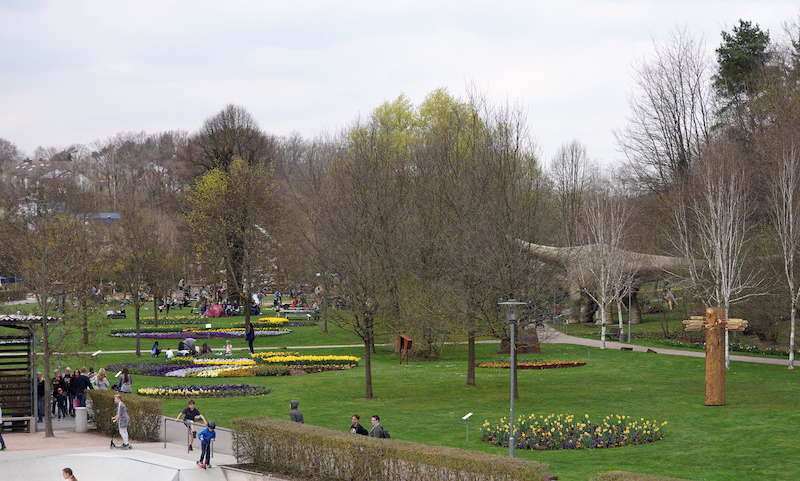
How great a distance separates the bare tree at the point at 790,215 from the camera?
3772 centimetres

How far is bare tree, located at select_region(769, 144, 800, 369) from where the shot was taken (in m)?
37.7

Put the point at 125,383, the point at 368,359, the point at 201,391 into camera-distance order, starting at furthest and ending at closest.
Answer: the point at 201,391, the point at 368,359, the point at 125,383

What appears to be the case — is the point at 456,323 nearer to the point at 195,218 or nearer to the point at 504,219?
the point at 504,219

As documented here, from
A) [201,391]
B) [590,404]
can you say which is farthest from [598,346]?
[201,391]

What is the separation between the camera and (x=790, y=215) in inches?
1485

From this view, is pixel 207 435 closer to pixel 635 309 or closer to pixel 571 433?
pixel 571 433

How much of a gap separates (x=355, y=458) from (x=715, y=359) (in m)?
14.4

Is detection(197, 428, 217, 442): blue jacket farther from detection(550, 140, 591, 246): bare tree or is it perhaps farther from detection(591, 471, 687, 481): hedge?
detection(550, 140, 591, 246): bare tree

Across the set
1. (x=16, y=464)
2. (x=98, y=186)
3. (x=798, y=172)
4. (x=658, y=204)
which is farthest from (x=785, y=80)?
(x=98, y=186)

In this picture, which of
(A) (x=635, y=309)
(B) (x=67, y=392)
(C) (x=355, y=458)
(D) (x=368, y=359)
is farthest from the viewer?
(A) (x=635, y=309)

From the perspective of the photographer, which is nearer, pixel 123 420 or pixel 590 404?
pixel 123 420

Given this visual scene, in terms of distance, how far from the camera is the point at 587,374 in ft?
124

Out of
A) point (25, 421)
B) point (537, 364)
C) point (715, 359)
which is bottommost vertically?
point (25, 421)

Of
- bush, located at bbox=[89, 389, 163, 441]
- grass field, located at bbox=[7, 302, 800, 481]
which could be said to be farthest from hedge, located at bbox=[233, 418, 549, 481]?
bush, located at bbox=[89, 389, 163, 441]
